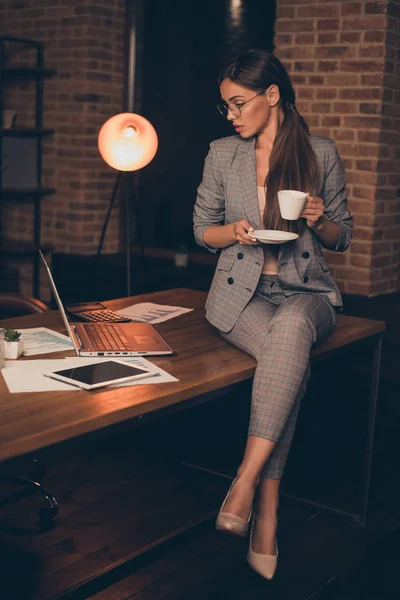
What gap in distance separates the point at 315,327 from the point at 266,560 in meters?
0.65

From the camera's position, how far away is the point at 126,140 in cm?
405

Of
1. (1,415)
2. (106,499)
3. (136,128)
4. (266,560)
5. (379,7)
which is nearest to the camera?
(1,415)

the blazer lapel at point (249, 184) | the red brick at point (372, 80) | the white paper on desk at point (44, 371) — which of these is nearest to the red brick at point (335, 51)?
the red brick at point (372, 80)

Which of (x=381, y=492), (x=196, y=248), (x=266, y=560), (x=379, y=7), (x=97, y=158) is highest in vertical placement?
(x=379, y=7)

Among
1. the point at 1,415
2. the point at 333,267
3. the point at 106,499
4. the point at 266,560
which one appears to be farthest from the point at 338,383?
the point at 1,415

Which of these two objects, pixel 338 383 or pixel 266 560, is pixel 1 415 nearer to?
pixel 266 560

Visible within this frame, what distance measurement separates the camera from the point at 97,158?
521 centimetres

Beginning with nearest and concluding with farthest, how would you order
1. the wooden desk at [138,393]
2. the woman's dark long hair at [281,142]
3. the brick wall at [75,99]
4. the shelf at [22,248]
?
the wooden desk at [138,393] → the woman's dark long hair at [281,142] → the brick wall at [75,99] → the shelf at [22,248]

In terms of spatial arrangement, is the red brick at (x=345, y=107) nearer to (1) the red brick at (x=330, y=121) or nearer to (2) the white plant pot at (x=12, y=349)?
(1) the red brick at (x=330, y=121)

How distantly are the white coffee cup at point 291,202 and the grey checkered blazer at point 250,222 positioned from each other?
36cm

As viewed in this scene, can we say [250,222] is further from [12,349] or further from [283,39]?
[283,39]

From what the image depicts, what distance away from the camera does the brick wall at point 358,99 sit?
3842mm

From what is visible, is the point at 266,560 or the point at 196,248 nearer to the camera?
the point at 266,560

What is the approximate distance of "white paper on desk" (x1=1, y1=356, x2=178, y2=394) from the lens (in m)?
1.82
